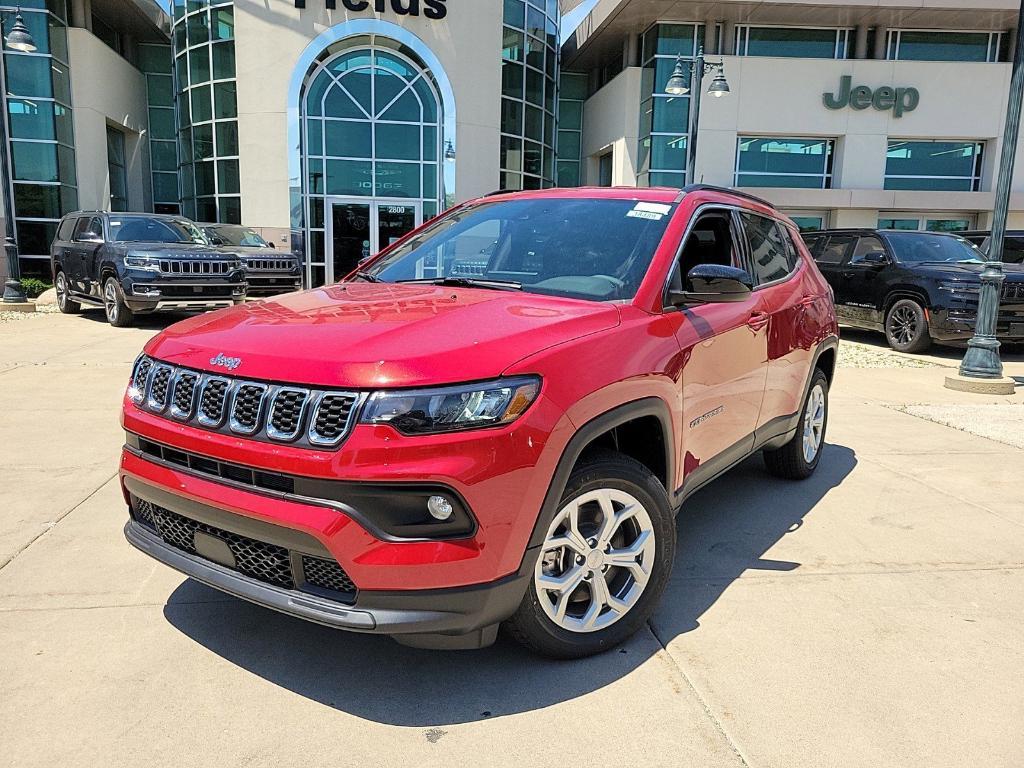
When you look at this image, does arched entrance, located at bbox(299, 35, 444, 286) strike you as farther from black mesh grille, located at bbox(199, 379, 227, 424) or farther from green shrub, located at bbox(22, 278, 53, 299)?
black mesh grille, located at bbox(199, 379, 227, 424)

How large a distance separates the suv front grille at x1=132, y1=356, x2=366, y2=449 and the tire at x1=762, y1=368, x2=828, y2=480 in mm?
3471

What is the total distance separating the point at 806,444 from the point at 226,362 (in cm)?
392

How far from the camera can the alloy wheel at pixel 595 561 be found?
2725 mm

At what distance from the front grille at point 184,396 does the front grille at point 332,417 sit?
57cm

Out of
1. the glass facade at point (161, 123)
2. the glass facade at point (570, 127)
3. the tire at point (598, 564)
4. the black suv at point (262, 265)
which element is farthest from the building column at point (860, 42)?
the tire at point (598, 564)

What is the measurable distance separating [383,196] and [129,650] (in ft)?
70.9

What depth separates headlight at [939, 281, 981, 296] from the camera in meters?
10.9

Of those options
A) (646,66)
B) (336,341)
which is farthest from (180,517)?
(646,66)

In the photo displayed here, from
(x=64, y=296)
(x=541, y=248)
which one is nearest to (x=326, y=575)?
(x=541, y=248)

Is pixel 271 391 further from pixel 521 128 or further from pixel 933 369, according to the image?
pixel 521 128

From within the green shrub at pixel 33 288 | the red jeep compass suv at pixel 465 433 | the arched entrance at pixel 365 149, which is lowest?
the green shrub at pixel 33 288

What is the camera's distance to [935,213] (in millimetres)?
25781

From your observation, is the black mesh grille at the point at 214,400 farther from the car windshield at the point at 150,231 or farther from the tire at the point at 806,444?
the car windshield at the point at 150,231

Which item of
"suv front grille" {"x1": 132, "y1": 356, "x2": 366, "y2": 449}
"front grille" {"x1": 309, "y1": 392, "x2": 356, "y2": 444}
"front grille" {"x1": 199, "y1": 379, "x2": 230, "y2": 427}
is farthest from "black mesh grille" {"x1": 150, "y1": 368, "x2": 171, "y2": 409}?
"front grille" {"x1": 309, "y1": 392, "x2": 356, "y2": 444}
